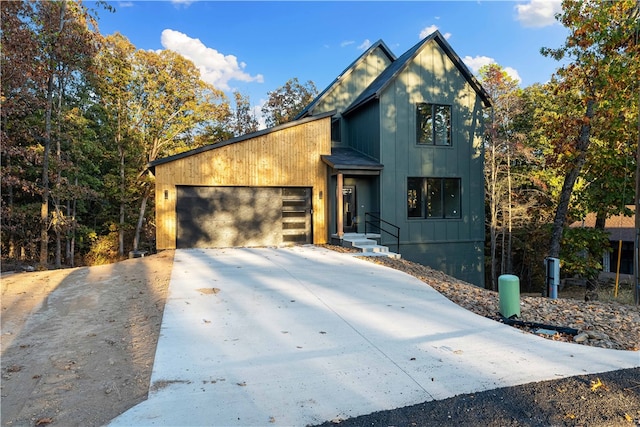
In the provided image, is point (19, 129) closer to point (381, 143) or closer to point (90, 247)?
point (90, 247)

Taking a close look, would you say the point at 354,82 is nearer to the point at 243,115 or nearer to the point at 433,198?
the point at 433,198

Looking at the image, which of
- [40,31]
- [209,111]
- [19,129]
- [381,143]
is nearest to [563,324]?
[381,143]

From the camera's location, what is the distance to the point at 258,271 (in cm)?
876

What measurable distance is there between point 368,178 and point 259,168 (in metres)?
4.46

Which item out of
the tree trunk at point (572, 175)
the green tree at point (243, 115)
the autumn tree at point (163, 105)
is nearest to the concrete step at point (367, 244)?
the tree trunk at point (572, 175)

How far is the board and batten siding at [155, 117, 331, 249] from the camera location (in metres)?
12.9

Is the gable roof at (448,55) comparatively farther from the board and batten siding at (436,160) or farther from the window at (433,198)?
the window at (433,198)

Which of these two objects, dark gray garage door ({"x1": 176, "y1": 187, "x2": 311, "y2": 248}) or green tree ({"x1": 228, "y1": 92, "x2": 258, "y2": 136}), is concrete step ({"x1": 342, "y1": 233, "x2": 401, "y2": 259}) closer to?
dark gray garage door ({"x1": 176, "y1": 187, "x2": 311, "y2": 248})

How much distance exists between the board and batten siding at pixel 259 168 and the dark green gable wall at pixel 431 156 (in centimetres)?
231

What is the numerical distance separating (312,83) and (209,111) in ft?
32.1

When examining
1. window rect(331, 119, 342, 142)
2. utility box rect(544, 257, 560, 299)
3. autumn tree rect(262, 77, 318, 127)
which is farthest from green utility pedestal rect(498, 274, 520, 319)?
autumn tree rect(262, 77, 318, 127)

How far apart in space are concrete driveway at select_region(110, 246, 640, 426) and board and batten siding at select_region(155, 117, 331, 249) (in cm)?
625

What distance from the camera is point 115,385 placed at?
11.8 feet

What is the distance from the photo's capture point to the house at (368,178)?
13.3 m
